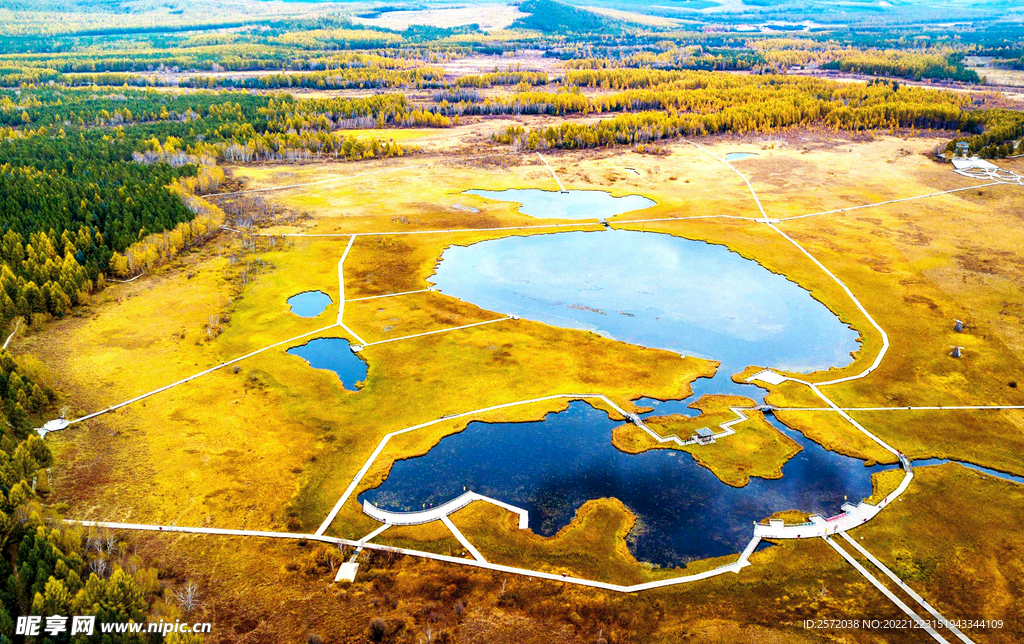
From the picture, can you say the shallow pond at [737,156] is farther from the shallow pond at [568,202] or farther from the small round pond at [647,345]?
the small round pond at [647,345]

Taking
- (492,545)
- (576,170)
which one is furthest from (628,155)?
(492,545)

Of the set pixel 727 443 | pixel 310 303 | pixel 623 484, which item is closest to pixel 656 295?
pixel 727 443

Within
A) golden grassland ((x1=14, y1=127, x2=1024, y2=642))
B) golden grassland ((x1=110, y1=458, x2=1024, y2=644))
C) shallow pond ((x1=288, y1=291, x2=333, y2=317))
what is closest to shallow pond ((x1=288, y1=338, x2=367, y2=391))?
golden grassland ((x1=14, y1=127, x2=1024, y2=642))

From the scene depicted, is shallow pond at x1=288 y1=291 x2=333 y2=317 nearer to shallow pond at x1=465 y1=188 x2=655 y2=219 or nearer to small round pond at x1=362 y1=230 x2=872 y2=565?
small round pond at x1=362 y1=230 x2=872 y2=565

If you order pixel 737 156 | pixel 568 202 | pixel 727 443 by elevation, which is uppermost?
pixel 737 156

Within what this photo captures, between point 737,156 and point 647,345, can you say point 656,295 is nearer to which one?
point 647,345

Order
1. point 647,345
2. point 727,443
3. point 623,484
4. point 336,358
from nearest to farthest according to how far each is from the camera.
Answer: point 623,484
point 727,443
point 336,358
point 647,345

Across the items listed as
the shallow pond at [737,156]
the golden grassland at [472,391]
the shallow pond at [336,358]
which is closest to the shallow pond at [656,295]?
the golden grassland at [472,391]

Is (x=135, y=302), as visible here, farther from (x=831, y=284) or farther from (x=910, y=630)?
(x=831, y=284)
